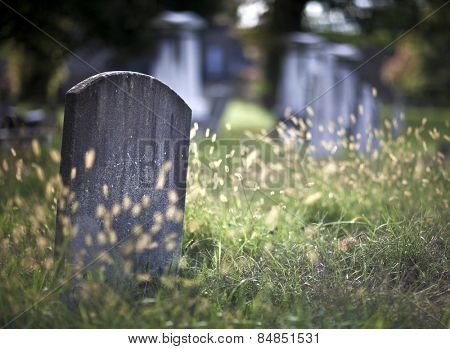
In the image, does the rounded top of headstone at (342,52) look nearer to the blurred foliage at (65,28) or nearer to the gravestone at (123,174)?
the blurred foliage at (65,28)

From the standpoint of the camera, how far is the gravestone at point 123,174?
3.46m

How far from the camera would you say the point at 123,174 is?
3709 millimetres

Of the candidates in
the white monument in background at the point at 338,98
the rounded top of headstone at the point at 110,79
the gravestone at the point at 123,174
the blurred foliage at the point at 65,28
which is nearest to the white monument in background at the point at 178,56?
the blurred foliage at the point at 65,28

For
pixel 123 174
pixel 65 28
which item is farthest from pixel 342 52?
pixel 123 174

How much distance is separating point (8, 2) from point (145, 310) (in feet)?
23.4

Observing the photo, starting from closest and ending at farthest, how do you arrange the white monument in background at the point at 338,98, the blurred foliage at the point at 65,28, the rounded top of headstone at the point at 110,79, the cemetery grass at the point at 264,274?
the cemetery grass at the point at 264,274
the rounded top of headstone at the point at 110,79
the blurred foliage at the point at 65,28
the white monument in background at the point at 338,98

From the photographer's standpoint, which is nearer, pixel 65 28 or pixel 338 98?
pixel 338 98

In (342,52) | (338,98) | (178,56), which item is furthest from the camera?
(178,56)

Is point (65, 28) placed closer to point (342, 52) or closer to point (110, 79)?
point (342, 52)

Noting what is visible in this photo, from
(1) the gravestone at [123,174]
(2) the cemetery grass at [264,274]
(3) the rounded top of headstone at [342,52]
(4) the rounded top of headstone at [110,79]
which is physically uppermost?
(3) the rounded top of headstone at [342,52]

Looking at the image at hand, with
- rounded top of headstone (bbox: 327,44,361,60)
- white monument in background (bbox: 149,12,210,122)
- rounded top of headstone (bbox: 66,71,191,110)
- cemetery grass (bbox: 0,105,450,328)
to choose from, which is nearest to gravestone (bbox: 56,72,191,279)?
rounded top of headstone (bbox: 66,71,191,110)

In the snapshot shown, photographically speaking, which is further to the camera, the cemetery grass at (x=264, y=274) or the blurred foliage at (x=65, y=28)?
the blurred foliage at (x=65, y=28)

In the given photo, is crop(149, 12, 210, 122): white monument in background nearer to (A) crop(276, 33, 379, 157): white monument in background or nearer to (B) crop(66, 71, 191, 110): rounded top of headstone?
(A) crop(276, 33, 379, 157): white monument in background

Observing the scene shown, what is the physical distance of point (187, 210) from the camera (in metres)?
4.36
